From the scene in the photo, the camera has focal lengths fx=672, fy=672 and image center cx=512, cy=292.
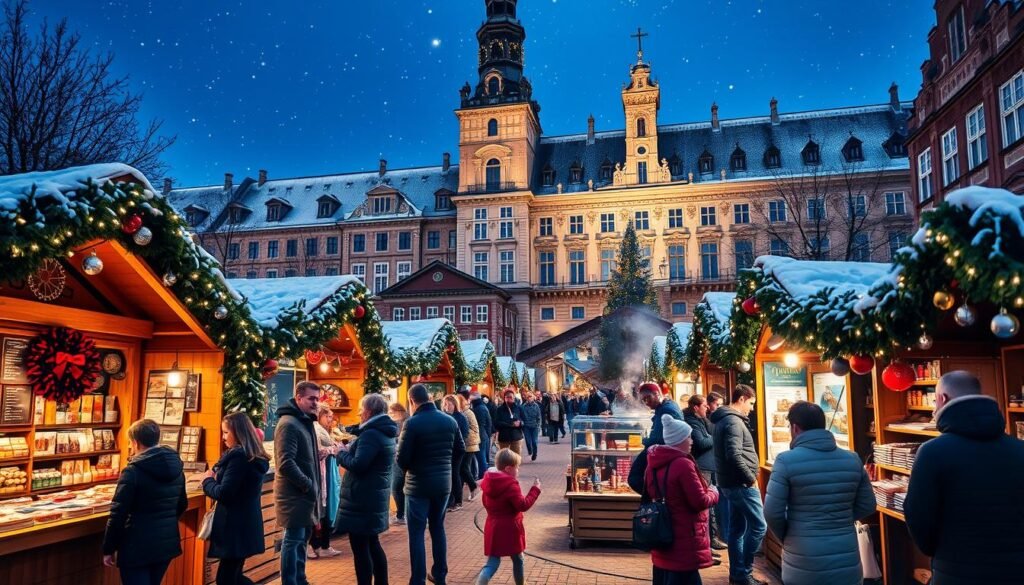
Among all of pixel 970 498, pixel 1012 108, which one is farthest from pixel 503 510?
pixel 1012 108

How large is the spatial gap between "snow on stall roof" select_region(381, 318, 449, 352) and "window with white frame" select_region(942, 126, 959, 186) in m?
16.4

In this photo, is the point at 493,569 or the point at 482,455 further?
the point at 482,455

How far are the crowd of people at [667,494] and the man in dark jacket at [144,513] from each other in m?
0.01

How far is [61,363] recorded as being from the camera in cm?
665

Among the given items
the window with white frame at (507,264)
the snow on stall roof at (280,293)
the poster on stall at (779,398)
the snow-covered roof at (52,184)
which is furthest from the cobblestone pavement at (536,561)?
the window with white frame at (507,264)

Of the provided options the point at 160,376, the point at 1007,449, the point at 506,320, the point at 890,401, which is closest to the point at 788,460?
the point at 1007,449

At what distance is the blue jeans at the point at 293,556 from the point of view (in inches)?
240

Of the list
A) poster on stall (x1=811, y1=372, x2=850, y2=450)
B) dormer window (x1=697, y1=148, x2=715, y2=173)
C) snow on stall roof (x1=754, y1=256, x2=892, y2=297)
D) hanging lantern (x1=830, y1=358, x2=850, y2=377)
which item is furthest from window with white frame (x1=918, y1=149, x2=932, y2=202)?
dormer window (x1=697, y1=148, x2=715, y2=173)

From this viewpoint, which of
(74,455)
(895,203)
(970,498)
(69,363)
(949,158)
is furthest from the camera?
(895,203)

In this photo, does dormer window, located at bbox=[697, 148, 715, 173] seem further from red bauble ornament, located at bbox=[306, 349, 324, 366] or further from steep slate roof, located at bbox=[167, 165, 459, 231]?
red bauble ornament, located at bbox=[306, 349, 324, 366]

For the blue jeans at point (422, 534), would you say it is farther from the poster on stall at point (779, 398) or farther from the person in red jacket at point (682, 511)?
the poster on stall at point (779, 398)

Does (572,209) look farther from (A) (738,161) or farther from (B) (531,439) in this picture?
(B) (531,439)

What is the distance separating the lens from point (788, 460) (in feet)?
14.1

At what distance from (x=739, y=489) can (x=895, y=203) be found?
49312mm
